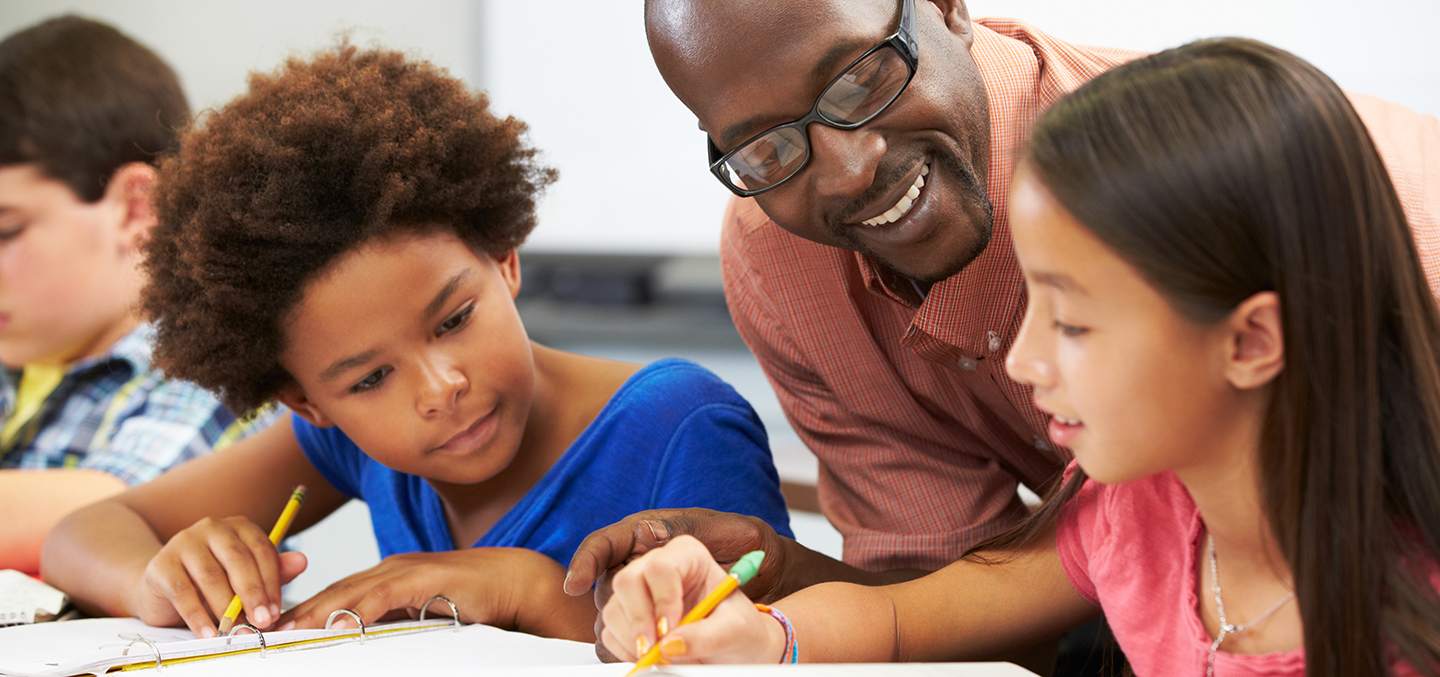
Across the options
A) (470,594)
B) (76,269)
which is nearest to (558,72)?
(76,269)

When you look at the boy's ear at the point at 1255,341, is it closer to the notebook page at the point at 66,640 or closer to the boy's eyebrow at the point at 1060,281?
the boy's eyebrow at the point at 1060,281

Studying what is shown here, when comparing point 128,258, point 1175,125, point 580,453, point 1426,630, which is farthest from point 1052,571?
point 128,258

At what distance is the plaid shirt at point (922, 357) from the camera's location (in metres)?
1.10

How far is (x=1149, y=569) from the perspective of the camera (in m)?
0.80

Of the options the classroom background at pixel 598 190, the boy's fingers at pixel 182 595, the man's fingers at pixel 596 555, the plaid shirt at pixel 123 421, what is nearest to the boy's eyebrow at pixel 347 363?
the boy's fingers at pixel 182 595

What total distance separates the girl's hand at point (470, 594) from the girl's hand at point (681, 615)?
29 cm

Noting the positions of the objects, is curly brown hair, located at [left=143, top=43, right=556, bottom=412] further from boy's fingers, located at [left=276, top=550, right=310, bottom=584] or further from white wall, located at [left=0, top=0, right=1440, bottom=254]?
white wall, located at [left=0, top=0, right=1440, bottom=254]

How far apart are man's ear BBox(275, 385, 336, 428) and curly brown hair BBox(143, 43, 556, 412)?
1 centimetres

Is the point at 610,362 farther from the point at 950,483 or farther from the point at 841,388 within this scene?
the point at 950,483

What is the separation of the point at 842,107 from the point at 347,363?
1.75ft

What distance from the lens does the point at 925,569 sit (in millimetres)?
1200

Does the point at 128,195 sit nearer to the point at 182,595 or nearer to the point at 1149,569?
the point at 182,595

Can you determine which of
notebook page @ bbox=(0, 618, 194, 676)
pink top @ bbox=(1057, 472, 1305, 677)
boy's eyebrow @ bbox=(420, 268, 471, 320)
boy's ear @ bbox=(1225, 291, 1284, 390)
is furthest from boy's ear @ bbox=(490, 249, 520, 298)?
boy's ear @ bbox=(1225, 291, 1284, 390)

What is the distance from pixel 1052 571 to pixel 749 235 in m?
0.56
